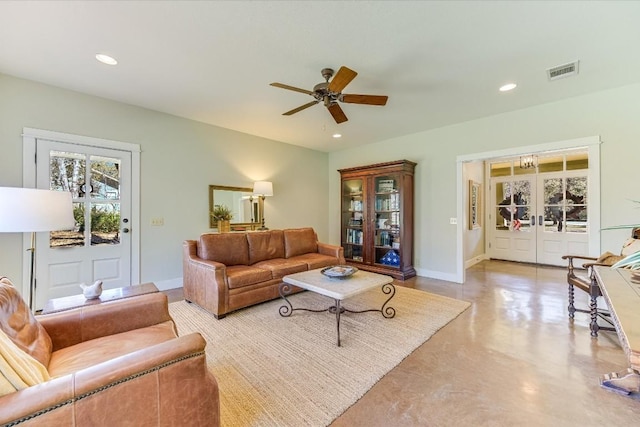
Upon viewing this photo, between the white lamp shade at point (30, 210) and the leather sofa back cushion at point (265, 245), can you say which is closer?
the white lamp shade at point (30, 210)

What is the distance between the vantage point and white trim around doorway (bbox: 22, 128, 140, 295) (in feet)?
9.90

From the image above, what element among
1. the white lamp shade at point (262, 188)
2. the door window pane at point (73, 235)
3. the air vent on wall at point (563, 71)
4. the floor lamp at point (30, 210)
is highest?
the air vent on wall at point (563, 71)

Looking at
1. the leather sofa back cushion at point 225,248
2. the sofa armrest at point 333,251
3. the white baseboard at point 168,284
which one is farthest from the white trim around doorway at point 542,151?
the white baseboard at point 168,284

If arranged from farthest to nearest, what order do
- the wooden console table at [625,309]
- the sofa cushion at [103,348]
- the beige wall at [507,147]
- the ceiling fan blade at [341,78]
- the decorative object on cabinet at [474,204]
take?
1. the decorative object on cabinet at [474,204]
2. the beige wall at [507,147]
3. the ceiling fan blade at [341,78]
4. the sofa cushion at [103,348]
5. the wooden console table at [625,309]

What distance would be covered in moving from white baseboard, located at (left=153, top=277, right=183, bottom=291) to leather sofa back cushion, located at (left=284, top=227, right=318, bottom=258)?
173cm

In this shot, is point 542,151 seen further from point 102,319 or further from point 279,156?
point 102,319

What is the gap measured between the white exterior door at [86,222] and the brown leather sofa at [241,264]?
102cm

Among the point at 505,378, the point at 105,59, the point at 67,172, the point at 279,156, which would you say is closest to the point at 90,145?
the point at 67,172

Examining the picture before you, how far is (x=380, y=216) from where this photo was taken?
16.9 ft

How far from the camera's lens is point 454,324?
9.15 feet

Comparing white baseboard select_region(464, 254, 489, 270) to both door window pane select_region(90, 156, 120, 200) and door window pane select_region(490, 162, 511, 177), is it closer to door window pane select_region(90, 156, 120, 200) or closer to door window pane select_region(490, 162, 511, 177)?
door window pane select_region(490, 162, 511, 177)

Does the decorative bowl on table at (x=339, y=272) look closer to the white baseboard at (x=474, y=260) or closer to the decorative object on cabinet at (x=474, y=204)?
the white baseboard at (x=474, y=260)

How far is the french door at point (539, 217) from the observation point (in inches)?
214

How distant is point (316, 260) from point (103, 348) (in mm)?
2742
